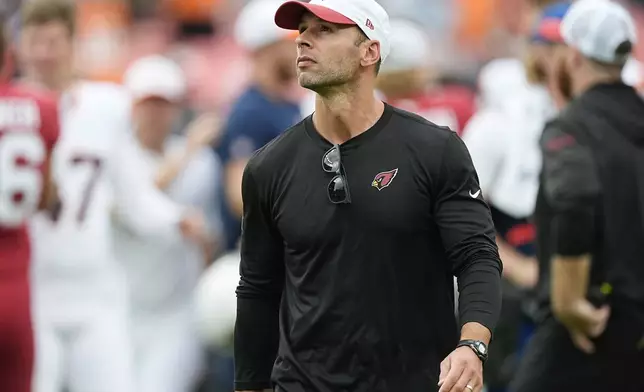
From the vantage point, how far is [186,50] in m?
18.7

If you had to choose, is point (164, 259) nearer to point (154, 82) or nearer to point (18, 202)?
point (154, 82)

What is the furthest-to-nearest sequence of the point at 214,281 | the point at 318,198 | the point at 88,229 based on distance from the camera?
the point at 214,281
the point at 88,229
the point at 318,198

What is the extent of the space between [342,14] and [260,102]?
4.09 metres

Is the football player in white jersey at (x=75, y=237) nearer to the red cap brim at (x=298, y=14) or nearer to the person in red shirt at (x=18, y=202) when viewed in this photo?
the person in red shirt at (x=18, y=202)

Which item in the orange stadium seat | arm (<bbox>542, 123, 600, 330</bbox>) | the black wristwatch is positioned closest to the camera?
the black wristwatch

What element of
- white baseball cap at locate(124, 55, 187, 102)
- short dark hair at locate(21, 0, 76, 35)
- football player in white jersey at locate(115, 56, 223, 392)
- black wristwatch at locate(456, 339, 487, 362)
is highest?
short dark hair at locate(21, 0, 76, 35)

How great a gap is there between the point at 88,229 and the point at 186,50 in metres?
10.4

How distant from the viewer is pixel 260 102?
9414mm

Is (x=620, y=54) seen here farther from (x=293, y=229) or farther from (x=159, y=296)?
(x=159, y=296)

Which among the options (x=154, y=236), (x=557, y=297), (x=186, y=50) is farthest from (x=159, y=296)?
(x=186, y=50)

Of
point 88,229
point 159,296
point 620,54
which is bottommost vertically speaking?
point 159,296

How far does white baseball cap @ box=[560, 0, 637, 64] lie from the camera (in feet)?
22.5

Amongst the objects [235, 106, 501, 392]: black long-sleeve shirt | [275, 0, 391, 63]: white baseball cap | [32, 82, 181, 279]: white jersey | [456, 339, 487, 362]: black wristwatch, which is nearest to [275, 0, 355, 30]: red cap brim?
[275, 0, 391, 63]: white baseball cap

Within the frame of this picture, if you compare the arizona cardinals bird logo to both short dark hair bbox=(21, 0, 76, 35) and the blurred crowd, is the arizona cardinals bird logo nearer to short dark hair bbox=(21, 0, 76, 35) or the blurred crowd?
the blurred crowd
